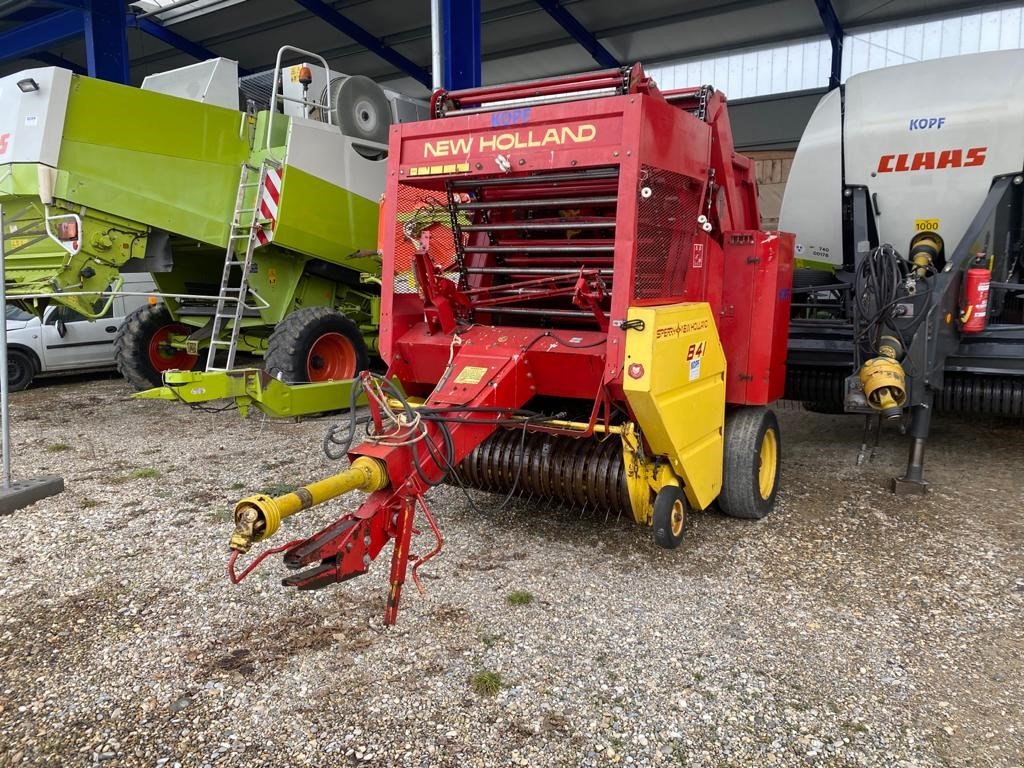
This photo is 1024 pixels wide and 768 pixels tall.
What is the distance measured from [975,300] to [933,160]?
118cm

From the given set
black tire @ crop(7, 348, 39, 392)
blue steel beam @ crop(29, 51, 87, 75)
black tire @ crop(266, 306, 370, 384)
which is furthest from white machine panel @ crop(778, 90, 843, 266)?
blue steel beam @ crop(29, 51, 87, 75)

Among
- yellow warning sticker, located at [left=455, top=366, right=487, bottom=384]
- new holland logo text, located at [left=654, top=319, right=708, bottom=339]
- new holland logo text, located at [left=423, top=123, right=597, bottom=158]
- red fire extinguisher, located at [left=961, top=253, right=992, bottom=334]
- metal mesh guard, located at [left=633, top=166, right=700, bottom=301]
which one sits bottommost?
yellow warning sticker, located at [left=455, top=366, right=487, bottom=384]

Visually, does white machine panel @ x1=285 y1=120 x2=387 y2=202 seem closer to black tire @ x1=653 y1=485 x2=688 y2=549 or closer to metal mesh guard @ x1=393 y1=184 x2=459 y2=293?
metal mesh guard @ x1=393 y1=184 x2=459 y2=293

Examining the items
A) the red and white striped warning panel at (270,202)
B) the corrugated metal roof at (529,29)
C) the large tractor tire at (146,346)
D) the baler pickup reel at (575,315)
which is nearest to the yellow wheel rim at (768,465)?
the baler pickup reel at (575,315)

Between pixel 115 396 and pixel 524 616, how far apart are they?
20.8 feet

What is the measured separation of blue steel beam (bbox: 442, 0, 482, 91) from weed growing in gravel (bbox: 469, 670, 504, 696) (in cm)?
570

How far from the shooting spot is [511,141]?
318 centimetres

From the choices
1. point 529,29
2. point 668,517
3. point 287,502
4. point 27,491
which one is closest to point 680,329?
point 668,517

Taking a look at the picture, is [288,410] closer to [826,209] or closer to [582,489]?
[582,489]

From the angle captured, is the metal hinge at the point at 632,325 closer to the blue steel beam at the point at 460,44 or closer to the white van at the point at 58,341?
the blue steel beam at the point at 460,44

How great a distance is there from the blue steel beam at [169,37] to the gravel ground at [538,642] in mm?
12495

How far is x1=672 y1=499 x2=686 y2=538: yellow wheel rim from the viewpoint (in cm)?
326

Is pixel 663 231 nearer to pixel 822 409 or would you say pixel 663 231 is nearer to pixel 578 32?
pixel 822 409

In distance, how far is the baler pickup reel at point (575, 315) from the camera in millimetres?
2918
